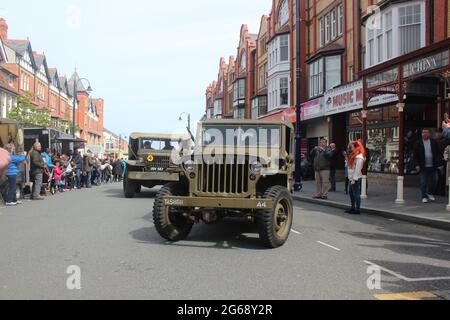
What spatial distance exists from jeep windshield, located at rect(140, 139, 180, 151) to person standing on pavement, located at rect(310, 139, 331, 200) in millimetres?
5238

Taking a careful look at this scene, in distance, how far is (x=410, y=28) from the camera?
1791 cm

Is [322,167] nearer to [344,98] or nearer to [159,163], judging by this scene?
[159,163]

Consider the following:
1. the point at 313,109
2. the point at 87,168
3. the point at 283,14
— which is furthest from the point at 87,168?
the point at 283,14

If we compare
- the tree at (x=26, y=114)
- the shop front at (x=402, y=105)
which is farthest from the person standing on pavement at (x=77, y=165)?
the tree at (x=26, y=114)

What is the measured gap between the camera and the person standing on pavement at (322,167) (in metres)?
13.9

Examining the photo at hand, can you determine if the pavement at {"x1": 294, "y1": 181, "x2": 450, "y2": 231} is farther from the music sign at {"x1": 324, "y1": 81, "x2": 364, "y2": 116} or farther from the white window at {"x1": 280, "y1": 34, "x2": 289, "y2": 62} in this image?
the white window at {"x1": 280, "y1": 34, "x2": 289, "y2": 62}

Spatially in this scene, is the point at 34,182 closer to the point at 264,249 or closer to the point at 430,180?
the point at 264,249

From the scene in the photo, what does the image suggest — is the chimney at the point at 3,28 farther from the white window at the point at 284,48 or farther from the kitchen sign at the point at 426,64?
the kitchen sign at the point at 426,64

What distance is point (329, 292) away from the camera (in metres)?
4.56

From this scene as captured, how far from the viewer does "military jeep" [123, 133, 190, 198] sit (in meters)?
15.3

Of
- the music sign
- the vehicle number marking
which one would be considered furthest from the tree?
the vehicle number marking
